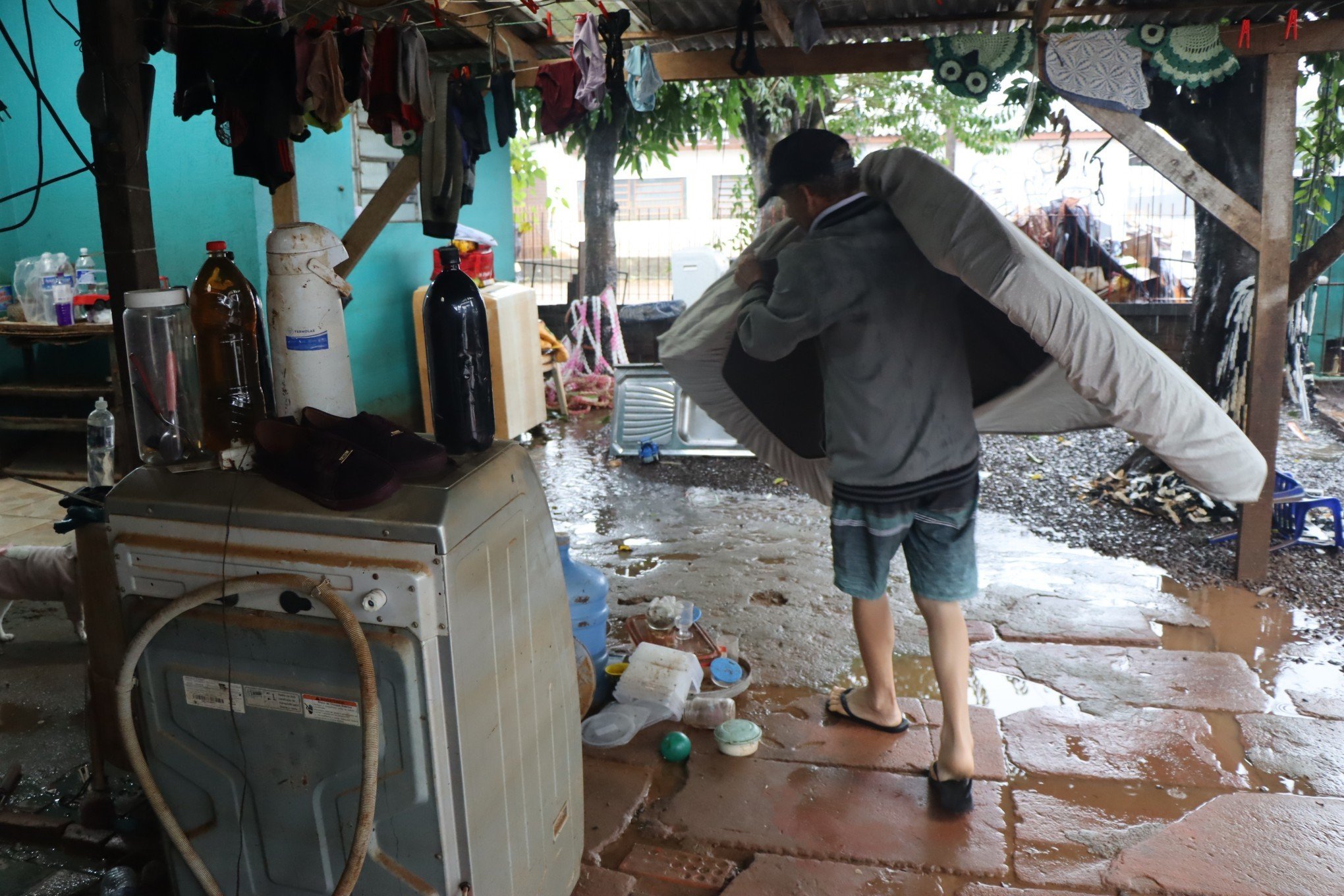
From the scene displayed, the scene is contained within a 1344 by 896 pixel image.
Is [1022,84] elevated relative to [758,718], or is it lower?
elevated

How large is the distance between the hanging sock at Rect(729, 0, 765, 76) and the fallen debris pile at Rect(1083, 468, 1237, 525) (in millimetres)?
3579

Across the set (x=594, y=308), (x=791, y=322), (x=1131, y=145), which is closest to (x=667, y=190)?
(x=594, y=308)

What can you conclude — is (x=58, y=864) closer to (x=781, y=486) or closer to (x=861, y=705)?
(x=861, y=705)

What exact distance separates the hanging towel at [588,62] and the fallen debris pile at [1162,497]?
13.5 ft

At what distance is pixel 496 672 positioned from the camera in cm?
215

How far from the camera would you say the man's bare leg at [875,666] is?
3.37m

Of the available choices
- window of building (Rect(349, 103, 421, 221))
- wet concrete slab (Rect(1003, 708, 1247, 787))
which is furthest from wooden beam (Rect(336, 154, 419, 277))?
wet concrete slab (Rect(1003, 708, 1247, 787))

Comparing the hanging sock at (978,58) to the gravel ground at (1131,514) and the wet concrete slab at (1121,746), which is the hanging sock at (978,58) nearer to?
the gravel ground at (1131,514)

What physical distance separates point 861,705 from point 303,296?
248 centimetres

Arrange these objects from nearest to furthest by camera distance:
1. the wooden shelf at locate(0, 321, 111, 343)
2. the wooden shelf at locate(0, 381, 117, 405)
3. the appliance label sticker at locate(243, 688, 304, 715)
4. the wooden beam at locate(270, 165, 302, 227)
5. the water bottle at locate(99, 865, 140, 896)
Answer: the appliance label sticker at locate(243, 688, 304, 715) < the water bottle at locate(99, 865, 140, 896) < the wooden beam at locate(270, 165, 302, 227) < the wooden shelf at locate(0, 321, 111, 343) < the wooden shelf at locate(0, 381, 117, 405)

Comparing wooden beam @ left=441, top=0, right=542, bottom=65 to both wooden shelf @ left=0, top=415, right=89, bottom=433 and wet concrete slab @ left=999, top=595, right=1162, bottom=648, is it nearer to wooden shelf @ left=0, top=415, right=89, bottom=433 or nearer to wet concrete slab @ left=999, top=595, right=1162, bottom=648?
wet concrete slab @ left=999, top=595, right=1162, bottom=648

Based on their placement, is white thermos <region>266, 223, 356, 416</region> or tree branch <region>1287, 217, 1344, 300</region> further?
tree branch <region>1287, 217, 1344, 300</region>

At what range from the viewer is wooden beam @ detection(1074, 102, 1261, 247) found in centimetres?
485

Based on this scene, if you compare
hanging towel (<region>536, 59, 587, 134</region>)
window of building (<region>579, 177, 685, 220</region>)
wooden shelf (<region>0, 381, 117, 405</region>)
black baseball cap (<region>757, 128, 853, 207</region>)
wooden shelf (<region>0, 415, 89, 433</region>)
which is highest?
window of building (<region>579, 177, 685, 220</region>)
